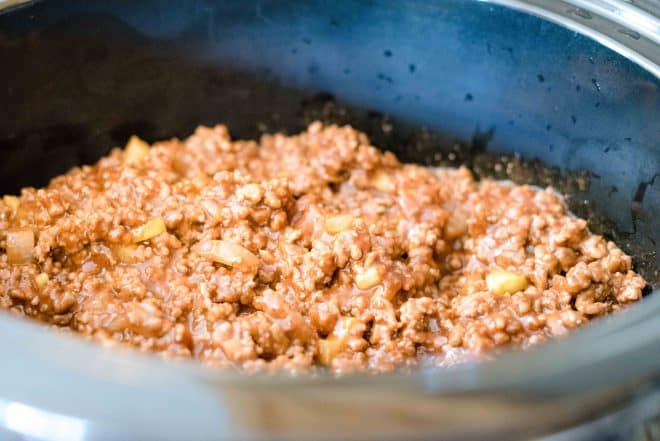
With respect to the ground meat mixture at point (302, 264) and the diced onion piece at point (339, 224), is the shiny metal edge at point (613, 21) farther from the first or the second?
the diced onion piece at point (339, 224)

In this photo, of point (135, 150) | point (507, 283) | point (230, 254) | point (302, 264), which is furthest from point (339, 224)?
point (135, 150)

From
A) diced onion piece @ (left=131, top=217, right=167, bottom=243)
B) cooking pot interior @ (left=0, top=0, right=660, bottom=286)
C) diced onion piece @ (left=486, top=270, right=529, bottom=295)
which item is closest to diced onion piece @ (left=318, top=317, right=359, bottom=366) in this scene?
diced onion piece @ (left=486, top=270, right=529, bottom=295)

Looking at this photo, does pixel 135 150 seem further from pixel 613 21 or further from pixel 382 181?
pixel 613 21

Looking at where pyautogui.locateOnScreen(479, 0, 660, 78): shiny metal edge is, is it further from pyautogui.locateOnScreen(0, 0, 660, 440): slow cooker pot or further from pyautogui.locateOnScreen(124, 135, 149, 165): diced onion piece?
pyautogui.locateOnScreen(124, 135, 149, 165): diced onion piece

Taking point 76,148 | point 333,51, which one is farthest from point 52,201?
point 333,51

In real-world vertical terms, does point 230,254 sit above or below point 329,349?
above

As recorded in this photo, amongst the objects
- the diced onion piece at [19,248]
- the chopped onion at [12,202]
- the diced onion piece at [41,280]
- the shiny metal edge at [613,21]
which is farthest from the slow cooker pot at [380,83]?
the diced onion piece at [41,280]
